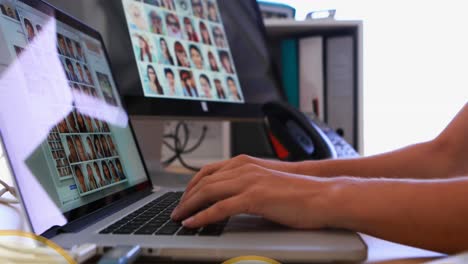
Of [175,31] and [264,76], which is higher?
[175,31]

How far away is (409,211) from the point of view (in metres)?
0.37

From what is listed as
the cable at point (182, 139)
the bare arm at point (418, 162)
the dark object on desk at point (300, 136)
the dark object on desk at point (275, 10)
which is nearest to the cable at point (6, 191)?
the bare arm at point (418, 162)

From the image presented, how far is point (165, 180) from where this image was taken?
90 cm

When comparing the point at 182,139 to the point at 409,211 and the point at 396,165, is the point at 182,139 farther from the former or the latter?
the point at 409,211

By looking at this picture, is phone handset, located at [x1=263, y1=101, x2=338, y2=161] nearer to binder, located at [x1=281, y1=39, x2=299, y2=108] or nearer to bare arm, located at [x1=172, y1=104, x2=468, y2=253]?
binder, located at [x1=281, y1=39, x2=299, y2=108]

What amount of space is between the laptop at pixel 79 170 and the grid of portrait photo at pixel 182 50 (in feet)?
0.66

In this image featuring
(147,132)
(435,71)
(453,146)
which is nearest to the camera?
(453,146)

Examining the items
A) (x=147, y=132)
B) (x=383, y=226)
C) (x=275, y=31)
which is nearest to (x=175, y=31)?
(x=147, y=132)

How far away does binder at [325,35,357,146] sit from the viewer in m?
1.37

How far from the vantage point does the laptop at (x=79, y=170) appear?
0.35 metres

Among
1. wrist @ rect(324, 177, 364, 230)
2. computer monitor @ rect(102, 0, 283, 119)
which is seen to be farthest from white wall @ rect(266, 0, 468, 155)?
wrist @ rect(324, 177, 364, 230)

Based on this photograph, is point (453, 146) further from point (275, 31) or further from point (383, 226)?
point (275, 31)

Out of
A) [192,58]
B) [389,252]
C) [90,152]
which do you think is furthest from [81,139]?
[192,58]

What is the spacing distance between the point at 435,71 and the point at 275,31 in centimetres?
66
